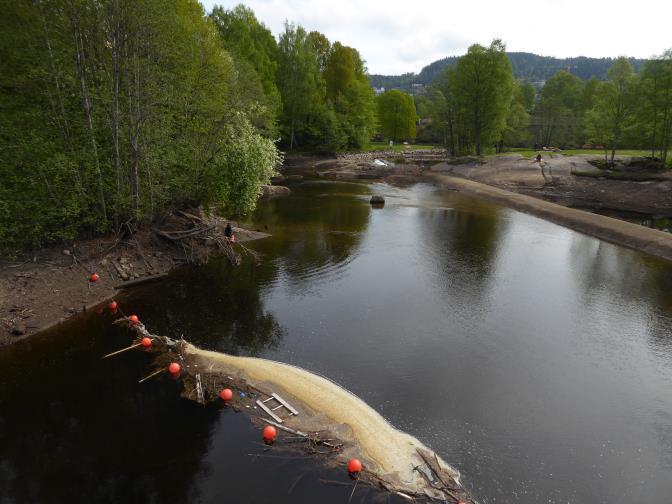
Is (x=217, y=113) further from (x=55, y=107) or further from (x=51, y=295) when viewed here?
(x=51, y=295)

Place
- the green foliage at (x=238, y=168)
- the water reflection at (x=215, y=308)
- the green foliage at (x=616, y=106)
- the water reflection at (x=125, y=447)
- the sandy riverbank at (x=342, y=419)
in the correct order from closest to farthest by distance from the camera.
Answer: the water reflection at (x=125, y=447) < the sandy riverbank at (x=342, y=419) < the water reflection at (x=215, y=308) < the green foliage at (x=238, y=168) < the green foliage at (x=616, y=106)

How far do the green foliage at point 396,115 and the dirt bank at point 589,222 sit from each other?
65000 millimetres

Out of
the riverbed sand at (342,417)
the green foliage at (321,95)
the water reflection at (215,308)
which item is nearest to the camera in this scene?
the riverbed sand at (342,417)

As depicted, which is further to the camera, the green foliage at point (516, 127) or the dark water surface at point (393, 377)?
the green foliage at point (516, 127)

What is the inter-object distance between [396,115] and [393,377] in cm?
12080

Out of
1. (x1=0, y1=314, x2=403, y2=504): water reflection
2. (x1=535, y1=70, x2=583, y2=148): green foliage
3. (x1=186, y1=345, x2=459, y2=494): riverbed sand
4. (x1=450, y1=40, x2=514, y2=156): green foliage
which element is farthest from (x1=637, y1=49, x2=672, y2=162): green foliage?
(x1=0, y1=314, x2=403, y2=504): water reflection

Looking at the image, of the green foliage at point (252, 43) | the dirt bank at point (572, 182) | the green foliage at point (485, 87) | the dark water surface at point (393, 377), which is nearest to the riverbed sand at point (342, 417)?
the dark water surface at point (393, 377)

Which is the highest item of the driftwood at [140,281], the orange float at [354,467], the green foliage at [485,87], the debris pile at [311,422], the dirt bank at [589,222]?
the green foliage at [485,87]

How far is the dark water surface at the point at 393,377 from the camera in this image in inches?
543

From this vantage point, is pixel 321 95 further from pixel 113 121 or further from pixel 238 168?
pixel 113 121

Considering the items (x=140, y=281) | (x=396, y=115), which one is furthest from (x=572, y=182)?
(x=396, y=115)

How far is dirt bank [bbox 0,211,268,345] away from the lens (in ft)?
74.0

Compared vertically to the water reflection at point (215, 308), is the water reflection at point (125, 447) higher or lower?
lower

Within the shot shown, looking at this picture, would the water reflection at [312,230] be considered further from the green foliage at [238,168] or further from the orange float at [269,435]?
the orange float at [269,435]
